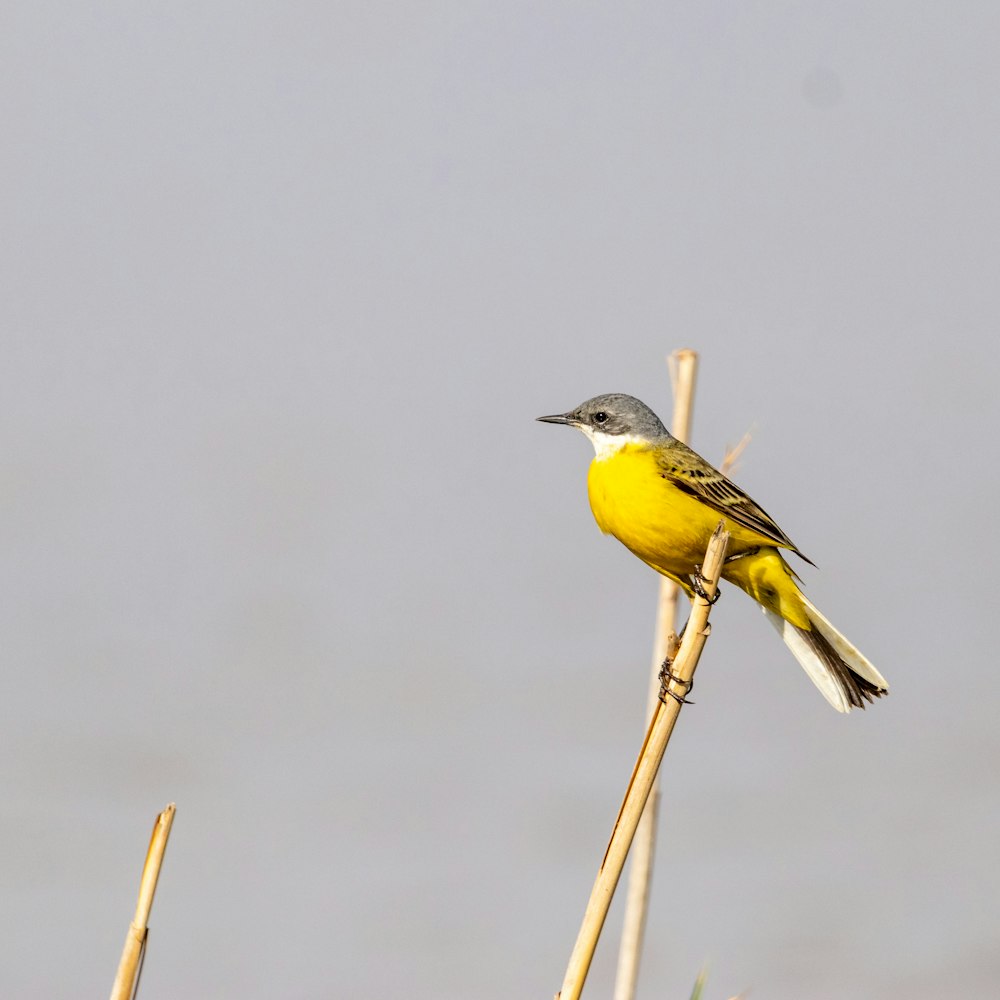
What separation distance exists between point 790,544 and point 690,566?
398 mm

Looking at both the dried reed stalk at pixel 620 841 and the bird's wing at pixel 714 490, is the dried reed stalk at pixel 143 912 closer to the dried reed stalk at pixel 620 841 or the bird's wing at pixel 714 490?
the dried reed stalk at pixel 620 841

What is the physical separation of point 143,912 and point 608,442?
3363mm

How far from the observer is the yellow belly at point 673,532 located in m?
5.05

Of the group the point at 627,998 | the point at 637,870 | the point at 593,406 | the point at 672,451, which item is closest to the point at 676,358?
the point at 672,451

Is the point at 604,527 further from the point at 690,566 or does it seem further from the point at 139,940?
the point at 139,940

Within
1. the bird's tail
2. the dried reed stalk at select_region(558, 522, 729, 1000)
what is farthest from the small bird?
the dried reed stalk at select_region(558, 522, 729, 1000)

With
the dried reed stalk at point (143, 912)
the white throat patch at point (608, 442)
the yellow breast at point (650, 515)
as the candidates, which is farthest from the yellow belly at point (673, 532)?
the dried reed stalk at point (143, 912)

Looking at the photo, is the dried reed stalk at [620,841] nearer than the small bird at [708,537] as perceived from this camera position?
Yes

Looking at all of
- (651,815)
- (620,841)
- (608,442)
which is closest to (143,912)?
(620,841)

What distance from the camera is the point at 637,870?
4723 millimetres

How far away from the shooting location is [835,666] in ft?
16.5

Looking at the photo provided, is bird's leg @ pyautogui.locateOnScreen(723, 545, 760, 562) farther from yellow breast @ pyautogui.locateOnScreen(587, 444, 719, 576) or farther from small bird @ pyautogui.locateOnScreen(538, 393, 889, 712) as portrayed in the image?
yellow breast @ pyautogui.locateOnScreen(587, 444, 719, 576)

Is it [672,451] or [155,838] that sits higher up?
[672,451]

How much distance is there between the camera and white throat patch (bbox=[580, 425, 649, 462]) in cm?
568
